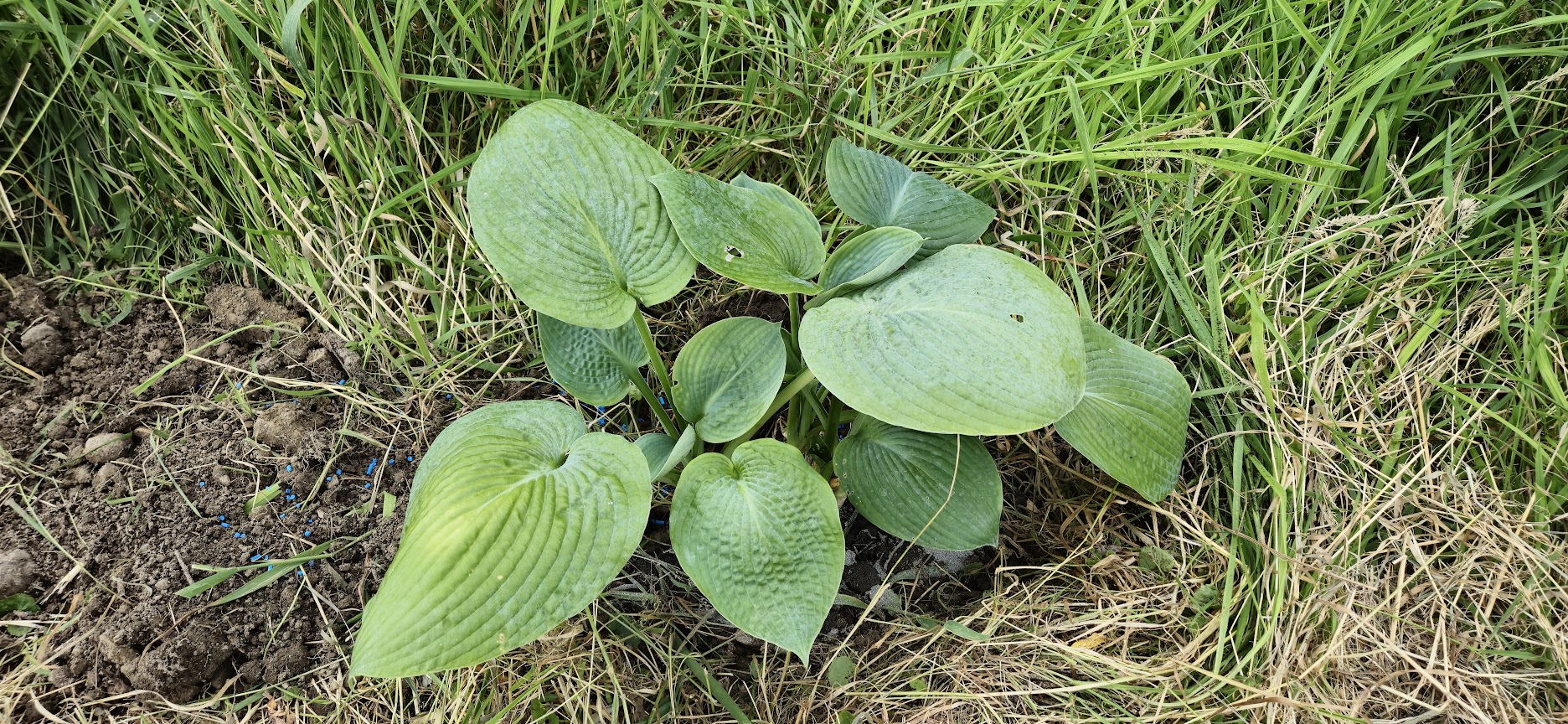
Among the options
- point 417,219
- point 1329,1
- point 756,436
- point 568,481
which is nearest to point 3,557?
point 417,219

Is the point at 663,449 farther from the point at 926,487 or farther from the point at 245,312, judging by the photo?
the point at 245,312

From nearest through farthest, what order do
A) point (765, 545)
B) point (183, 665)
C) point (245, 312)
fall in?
point (765, 545) < point (183, 665) < point (245, 312)

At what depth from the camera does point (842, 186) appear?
1.07 meters

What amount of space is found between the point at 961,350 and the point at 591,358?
1.63 ft

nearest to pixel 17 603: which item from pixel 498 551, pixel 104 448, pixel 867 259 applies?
pixel 104 448

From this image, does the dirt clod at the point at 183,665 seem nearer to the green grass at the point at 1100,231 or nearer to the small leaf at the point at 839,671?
the green grass at the point at 1100,231

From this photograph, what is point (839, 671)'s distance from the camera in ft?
3.59

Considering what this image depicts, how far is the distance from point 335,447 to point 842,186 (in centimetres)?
80

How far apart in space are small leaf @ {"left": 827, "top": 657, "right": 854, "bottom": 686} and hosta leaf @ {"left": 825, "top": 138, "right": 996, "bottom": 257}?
1.81 ft

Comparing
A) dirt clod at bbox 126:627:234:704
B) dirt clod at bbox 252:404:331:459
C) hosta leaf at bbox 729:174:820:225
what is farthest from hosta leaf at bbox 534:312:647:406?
dirt clod at bbox 126:627:234:704

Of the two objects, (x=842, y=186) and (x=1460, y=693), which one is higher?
(x=842, y=186)

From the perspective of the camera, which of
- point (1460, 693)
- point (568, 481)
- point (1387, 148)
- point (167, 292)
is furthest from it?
point (167, 292)

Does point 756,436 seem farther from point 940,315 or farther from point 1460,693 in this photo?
point 1460,693

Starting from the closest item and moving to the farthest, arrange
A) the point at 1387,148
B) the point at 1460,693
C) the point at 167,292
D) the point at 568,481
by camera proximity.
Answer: the point at 568,481
the point at 1460,693
the point at 1387,148
the point at 167,292
